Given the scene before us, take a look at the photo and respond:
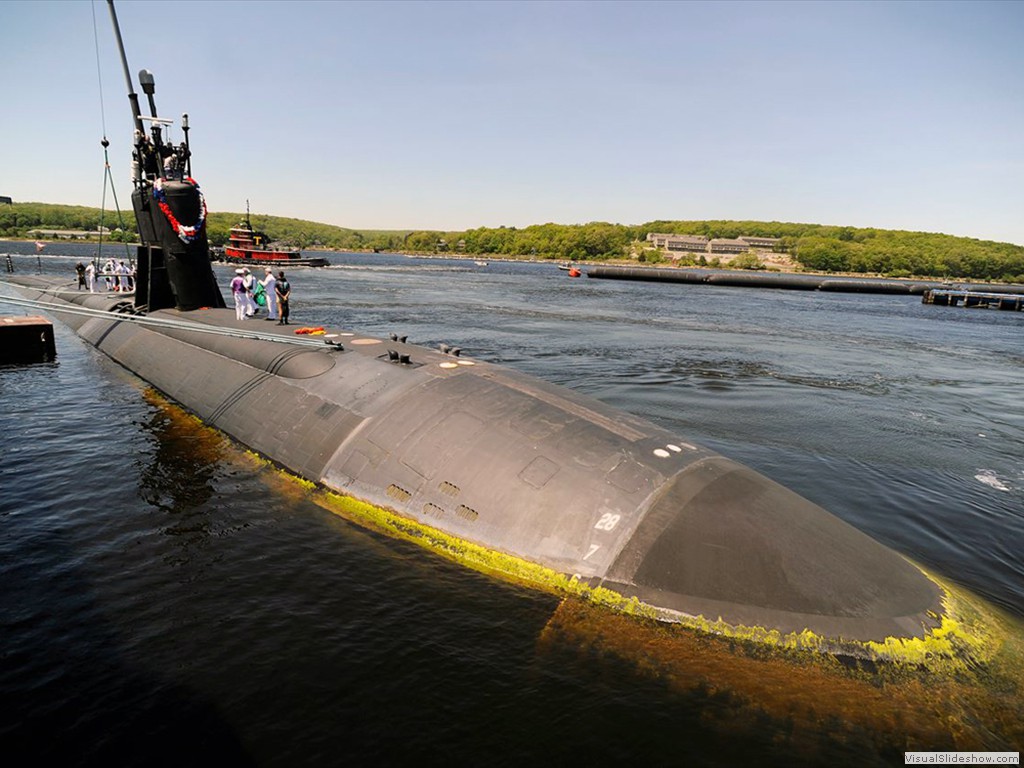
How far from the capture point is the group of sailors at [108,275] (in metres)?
32.5

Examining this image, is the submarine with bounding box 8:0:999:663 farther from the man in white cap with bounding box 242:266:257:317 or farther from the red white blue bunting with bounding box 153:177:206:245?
the red white blue bunting with bounding box 153:177:206:245

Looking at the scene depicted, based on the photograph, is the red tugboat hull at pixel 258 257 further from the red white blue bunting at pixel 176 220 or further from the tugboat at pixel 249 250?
the red white blue bunting at pixel 176 220

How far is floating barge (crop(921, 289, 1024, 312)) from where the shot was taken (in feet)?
272

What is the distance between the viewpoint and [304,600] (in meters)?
8.23

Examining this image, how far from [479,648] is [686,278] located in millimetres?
111995

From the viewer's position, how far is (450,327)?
1582 inches

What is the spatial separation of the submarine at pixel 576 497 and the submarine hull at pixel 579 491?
0.02 metres

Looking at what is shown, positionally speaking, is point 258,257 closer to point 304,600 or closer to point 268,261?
point 268,261

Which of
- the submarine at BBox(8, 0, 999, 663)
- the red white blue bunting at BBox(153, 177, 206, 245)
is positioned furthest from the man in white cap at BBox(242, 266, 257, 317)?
the submarine at BBox(8, 0, 999, 663)


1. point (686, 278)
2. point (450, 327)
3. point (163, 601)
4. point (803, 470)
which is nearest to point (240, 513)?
point (163, 601)

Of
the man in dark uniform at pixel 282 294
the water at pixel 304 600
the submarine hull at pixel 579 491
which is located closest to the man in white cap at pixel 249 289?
the man in dark uniform at pixel 282 294

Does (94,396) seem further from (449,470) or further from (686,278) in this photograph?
(686,278)

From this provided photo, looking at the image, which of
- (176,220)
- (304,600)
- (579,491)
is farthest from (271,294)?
(579,491)

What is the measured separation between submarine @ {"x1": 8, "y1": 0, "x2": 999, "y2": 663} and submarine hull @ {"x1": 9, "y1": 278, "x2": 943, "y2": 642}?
0.02 metres
